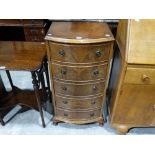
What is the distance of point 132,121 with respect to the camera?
1.50 metres

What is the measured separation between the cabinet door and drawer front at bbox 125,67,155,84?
4 centimetres

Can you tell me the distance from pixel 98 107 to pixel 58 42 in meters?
0.67

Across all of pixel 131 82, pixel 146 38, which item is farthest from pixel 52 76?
pixel 146 38

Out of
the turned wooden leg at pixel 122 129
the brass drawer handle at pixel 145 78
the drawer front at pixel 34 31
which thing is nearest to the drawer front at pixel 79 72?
the brass drawer handle at pixel 145 78

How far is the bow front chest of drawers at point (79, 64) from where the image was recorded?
44.1 inches

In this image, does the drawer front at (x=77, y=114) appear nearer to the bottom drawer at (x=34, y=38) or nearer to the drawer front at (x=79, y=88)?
the drawer front at (x=79, y=88)

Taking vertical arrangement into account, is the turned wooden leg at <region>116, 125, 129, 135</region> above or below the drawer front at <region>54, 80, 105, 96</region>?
below

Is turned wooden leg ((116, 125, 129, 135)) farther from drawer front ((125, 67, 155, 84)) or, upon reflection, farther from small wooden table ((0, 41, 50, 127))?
small wooden table ((0, 41, 50, 127))

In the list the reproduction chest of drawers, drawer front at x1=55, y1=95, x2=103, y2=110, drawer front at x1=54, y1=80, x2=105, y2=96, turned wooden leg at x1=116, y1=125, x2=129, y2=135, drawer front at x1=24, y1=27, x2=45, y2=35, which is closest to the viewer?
the reproduction chest of drawers

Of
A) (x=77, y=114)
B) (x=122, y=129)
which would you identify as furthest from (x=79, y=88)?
(x=122, y=129)

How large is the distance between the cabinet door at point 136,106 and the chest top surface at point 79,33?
371 millimetres

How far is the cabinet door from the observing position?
1.25 meters

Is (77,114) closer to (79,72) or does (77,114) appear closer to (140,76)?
(79,72)

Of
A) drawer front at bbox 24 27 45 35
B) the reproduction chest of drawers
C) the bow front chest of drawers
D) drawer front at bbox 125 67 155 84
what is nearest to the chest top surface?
the bow front chest of drawers
